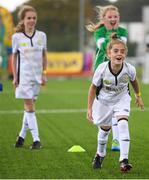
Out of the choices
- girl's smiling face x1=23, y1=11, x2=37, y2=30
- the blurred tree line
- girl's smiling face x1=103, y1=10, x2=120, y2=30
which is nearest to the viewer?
girl's smiling face x1=103, y1=10, x2=120, y2=30

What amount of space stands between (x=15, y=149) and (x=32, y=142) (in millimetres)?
800

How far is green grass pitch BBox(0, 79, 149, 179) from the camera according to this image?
8.16 metres

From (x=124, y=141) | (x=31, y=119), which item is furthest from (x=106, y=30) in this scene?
(x=124, y=141)

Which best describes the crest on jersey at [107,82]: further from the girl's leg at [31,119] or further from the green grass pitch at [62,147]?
the girl's leg at [31,119]

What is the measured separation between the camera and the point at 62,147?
10453 millimetres

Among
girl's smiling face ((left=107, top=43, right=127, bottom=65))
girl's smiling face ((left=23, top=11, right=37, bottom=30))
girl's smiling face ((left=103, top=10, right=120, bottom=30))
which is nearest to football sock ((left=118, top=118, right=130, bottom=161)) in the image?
girl's smiling face ((left=107, top=43, right=127, bottom=65))

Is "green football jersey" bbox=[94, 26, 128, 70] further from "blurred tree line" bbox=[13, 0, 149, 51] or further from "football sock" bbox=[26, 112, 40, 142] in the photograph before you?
"blurred tree line" bbox=[13, 0, 149, 51]

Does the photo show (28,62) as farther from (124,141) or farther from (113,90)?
(124,141)

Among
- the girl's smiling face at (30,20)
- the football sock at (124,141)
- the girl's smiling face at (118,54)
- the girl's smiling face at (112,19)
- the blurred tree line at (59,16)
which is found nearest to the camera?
the football sock at (124,141)

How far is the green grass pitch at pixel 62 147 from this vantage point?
321 inches

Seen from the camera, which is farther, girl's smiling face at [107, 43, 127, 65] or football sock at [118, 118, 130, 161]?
girl's smiling face at [107, 43, 127, 65]

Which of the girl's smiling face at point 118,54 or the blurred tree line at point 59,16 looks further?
the blurred tree line at point 59,16

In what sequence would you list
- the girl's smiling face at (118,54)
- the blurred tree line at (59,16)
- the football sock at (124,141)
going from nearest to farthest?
the football sock at (124,141), the girl's smiling face at (118,54), the blurred tree line at (59,16)

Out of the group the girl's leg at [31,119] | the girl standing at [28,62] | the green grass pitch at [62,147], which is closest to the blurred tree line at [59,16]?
the green grass pitch at [62,147]
